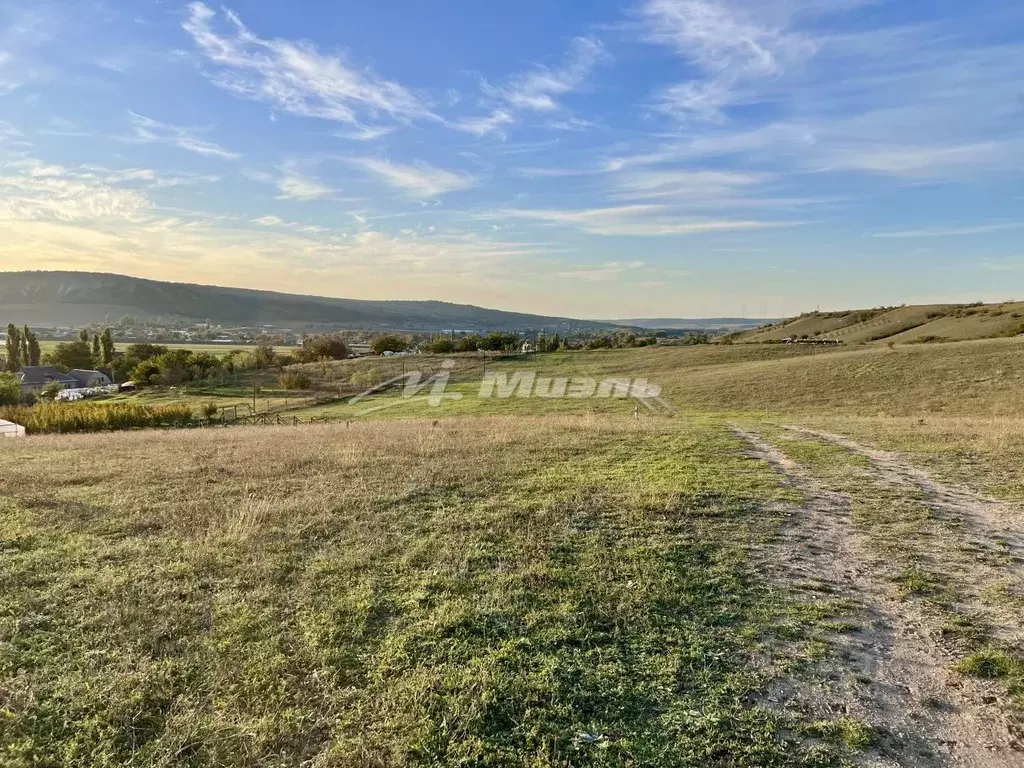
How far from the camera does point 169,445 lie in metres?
15.6

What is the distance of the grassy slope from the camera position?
3406 mm

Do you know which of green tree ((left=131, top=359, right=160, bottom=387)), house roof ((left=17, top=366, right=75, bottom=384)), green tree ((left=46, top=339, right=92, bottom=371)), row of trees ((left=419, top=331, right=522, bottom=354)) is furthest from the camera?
green tree ((left=46, top=339, right=92, bottom=371))

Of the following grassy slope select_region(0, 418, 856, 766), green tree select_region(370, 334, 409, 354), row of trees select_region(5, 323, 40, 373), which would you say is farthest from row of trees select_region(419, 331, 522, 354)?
Answer: row of trees select_region(5, 323, 40, 373)

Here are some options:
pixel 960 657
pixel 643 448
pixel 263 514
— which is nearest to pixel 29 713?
pixel 263 514

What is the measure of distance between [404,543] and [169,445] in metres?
12.2

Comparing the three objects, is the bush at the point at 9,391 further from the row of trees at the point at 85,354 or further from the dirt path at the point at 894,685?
the dirt path at the point at 894,685

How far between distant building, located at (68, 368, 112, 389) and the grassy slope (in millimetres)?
93831

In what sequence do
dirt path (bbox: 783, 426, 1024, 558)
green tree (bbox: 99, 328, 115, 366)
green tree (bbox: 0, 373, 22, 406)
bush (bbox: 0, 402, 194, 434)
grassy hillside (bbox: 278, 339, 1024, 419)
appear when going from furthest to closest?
1. green tree (bbox: 99, 328, 115, 366)
2. green tree (bbox: 0, 373, 22, 406)
3. bush (bbox: 0, 402, 194, 434)
4. grassy hillside (bbox: 278, 339, 1024, 419)
5. dirt path (bbox: 783, 426, 1024, 558)

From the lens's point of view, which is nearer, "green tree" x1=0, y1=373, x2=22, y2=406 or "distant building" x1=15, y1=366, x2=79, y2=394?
"green tree" x1=0, y1=373, x2=22, y2=406

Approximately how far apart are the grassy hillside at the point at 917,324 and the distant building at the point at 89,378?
9762cm

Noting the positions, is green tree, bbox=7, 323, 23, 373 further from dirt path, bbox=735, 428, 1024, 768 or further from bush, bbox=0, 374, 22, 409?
dirt path, bbox=735, 428, 1024, 768

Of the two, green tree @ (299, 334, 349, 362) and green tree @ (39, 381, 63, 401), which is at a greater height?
green tree @ (299, 334, 349, 362)

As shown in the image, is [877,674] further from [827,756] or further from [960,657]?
[827,756]

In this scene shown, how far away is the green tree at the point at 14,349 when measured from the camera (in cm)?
9600
